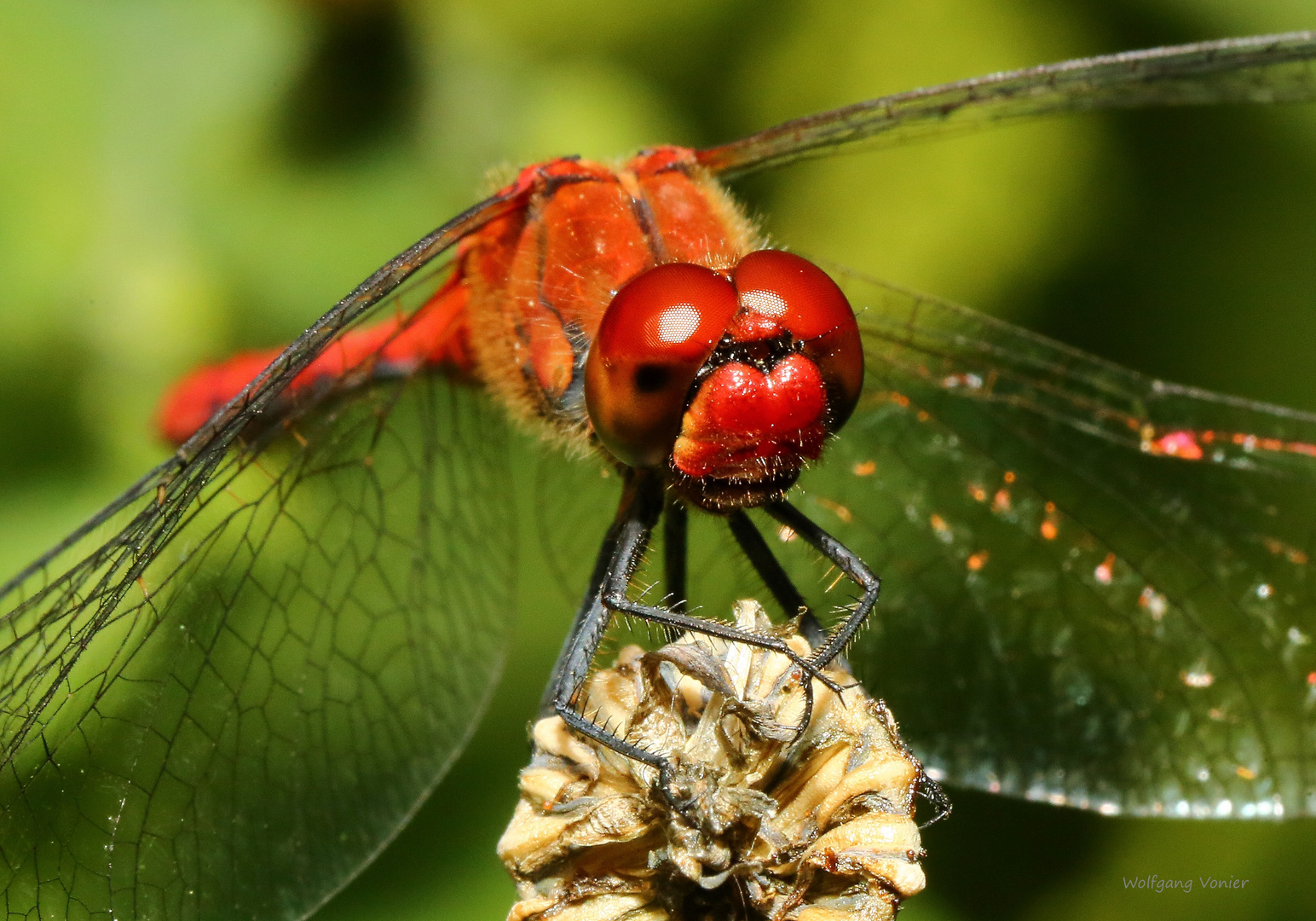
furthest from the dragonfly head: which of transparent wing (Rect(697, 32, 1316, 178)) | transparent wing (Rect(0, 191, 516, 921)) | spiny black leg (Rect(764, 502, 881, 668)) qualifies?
transparent wing (Rect(697, 32, 1316, 178))

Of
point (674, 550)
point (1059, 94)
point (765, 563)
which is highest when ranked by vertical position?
point (1059, 94)

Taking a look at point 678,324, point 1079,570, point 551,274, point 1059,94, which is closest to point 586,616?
point 678,324

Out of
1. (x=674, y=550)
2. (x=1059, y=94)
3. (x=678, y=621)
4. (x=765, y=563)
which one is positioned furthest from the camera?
(x=1059, y=94)

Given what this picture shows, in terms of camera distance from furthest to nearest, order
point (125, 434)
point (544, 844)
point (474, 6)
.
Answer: point (474, 6) → point (125, 434) → point (544, 844)

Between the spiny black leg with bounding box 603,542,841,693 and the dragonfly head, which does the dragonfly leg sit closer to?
the spiny black leg with bounding box 603,542,841,693

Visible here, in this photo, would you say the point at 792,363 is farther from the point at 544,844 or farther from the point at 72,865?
the point at 72,865

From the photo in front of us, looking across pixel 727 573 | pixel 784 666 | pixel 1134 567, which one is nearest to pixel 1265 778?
pixel 1134 567

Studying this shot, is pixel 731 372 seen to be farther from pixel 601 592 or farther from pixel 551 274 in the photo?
pixel 551 274
